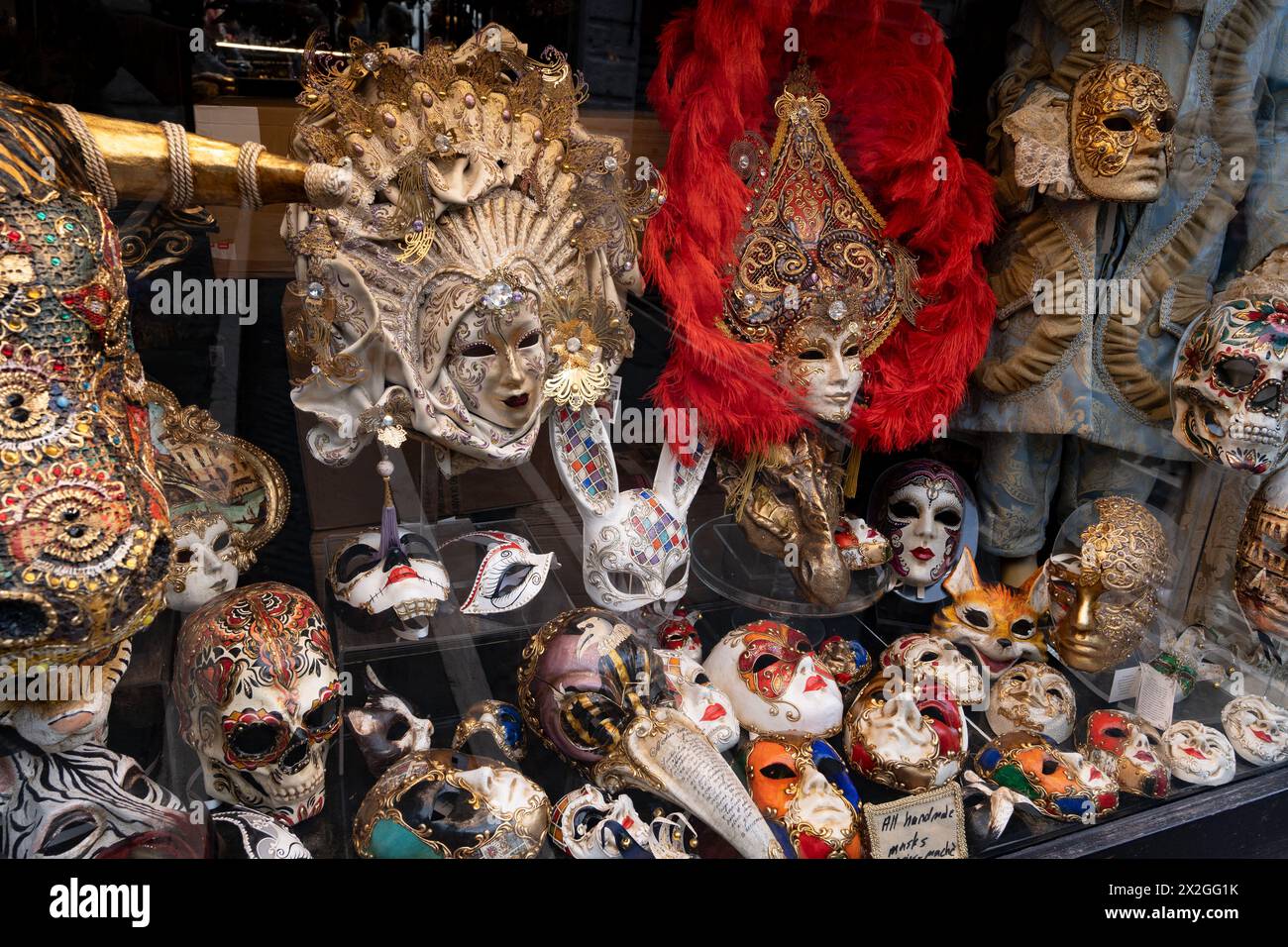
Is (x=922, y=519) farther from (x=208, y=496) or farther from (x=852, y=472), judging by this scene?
(x=208, y=496)

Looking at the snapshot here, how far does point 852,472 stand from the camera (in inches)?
118

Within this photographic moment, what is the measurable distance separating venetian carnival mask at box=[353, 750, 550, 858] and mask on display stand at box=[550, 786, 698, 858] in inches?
2.0

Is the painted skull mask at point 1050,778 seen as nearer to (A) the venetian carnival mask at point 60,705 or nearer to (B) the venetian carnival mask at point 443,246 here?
(B) the venetian carnival mask at point 443,246

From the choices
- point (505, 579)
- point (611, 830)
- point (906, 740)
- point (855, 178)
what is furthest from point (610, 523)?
point (855, 178)

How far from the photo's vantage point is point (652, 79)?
97.2 inches

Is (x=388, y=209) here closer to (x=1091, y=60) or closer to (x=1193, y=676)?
(x=1091, y=60)

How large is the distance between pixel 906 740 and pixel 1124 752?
2.01ft

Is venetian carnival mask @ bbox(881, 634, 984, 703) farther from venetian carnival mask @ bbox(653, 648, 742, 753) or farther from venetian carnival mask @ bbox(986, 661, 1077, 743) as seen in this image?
venetian carnival mask @ bbox(653, 648, 742, 753)

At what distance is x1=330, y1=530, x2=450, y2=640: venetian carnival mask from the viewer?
226 centimetres

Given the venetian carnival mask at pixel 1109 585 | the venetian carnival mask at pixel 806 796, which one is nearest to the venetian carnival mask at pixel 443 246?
the venetian carnival mask at pixel 806 796

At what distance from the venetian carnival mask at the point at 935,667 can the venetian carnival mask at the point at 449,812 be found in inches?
40.7

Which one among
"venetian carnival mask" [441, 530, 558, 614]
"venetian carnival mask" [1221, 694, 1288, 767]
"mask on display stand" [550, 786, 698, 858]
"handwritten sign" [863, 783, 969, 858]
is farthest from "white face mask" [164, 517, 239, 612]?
"venetian carnival mask" [1221, 694, 1288, 767]

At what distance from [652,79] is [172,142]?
44.3 inches
